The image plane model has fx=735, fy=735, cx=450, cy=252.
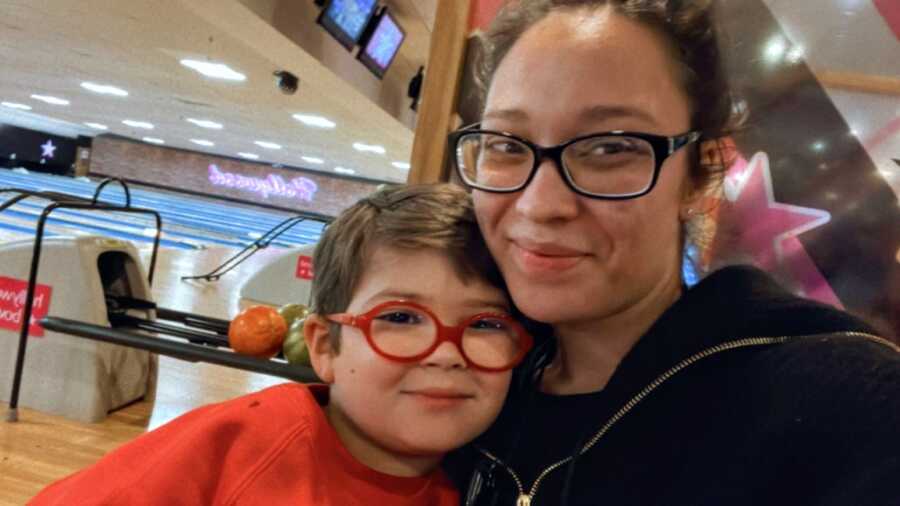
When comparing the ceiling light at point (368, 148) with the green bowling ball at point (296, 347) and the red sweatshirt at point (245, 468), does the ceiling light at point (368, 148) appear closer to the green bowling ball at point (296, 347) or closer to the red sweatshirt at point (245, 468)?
the green bowling ball at point (296, 347)

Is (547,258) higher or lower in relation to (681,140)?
lower

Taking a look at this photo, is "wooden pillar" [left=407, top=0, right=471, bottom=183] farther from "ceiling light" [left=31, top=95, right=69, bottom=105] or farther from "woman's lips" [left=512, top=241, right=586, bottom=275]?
"ceiling light" [left=31, top=95, right=69, bottom=105]

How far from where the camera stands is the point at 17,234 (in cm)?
761

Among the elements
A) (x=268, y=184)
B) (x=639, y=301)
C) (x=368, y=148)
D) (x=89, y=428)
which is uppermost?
(x=368, y=148)

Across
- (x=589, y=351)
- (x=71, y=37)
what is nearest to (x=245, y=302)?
(x=71, y=37)

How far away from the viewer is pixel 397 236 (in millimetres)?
870

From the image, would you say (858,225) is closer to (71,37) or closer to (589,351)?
(589,351)

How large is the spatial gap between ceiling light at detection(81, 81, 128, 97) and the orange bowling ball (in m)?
8.98

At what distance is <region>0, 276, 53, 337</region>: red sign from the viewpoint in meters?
2.70

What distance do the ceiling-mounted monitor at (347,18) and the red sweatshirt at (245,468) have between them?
14.2 feet

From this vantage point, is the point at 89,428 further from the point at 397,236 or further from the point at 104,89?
the point at 104,89

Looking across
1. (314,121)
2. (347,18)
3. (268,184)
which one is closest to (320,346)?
(347,18)

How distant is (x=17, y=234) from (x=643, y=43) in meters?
8.33

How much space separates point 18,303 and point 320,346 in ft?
7.58
